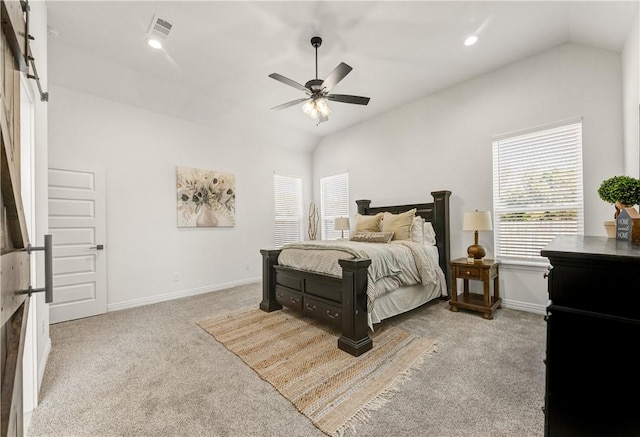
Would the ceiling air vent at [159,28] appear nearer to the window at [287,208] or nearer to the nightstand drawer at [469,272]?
the window at [287,208]

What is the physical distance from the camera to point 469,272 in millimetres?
3279

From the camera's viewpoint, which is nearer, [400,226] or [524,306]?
[524,306]

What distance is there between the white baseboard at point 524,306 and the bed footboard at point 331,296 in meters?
2.23

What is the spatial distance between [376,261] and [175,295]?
3362 millimetres

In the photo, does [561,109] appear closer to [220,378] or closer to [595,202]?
[595,202]

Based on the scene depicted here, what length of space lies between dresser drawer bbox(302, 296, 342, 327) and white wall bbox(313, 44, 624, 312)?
2349mm

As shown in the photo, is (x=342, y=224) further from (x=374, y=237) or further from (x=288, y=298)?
(x=288, y=298)

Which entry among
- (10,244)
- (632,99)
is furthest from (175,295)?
(632,99)

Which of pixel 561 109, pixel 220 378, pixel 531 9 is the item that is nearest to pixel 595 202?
pixel 561 109

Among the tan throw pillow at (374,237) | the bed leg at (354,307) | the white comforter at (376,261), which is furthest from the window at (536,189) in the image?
the bed leg at (354,307)

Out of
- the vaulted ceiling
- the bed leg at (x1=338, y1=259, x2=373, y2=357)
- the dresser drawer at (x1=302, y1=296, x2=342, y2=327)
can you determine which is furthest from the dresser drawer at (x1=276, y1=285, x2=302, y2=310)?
the vaulted ceiling

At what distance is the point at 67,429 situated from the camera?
158 centimetres

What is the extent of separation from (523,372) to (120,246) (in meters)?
4.80

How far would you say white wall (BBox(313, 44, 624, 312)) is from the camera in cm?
288
